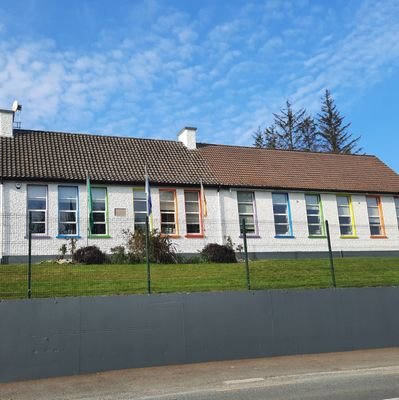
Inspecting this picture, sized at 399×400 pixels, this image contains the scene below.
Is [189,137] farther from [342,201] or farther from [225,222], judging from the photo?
[342,201]

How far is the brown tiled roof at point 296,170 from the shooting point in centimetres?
2722

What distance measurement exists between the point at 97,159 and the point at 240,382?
17.5 meters

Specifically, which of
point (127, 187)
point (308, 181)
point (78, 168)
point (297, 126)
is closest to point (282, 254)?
point (308, 181)

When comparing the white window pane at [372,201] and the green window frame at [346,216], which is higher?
the white window pane at [372,201]

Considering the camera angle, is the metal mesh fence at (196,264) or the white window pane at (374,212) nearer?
the metal mesh fence at (196,264)

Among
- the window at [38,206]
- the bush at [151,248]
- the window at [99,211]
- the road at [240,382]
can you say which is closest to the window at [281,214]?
the bush at [151,248]

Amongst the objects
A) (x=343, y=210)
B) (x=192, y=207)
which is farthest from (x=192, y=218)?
(x=343, y=210)

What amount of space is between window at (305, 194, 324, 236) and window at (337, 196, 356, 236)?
1238 millimetres

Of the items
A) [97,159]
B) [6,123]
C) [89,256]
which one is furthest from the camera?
[97,159]

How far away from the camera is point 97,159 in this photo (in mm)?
24922

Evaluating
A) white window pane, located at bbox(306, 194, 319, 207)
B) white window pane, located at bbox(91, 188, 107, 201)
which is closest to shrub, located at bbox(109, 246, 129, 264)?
white window pane, located at bbox(91, 188, 107, 201)

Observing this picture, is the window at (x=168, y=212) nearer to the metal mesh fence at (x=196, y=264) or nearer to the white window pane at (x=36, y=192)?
the metal mesh fence at (x=196, y=264)

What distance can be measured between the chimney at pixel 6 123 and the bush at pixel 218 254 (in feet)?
36.8

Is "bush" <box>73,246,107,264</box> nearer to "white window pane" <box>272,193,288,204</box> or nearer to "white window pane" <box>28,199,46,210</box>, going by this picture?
"white window pane" <box>28,199,46,210</box>
